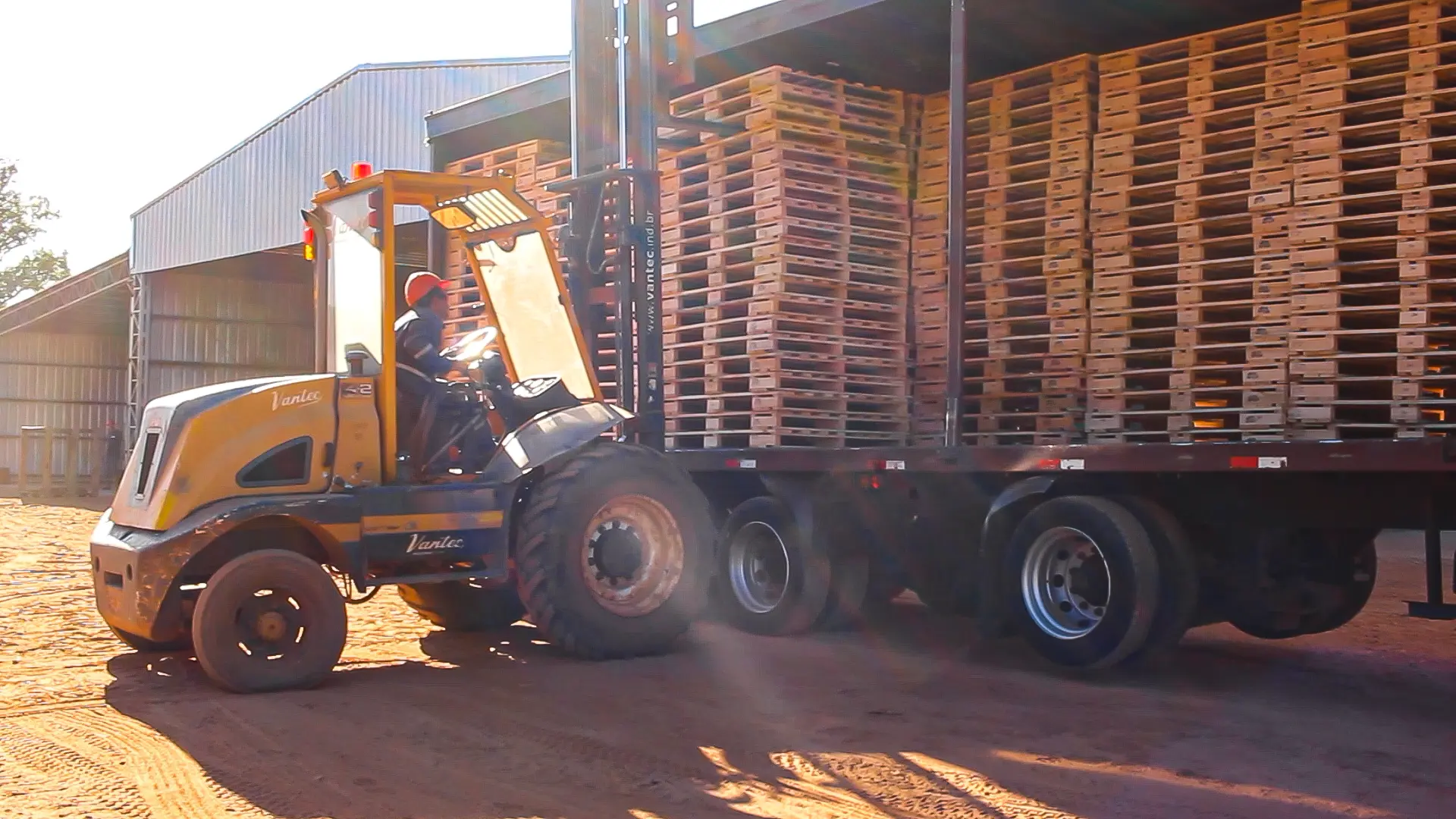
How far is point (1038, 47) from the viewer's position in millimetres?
9719

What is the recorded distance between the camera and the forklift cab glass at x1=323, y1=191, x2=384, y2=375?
24.0ft

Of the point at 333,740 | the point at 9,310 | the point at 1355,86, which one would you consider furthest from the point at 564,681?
the point at 9,310

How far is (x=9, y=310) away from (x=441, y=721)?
2955cm

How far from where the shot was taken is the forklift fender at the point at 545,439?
761 cm

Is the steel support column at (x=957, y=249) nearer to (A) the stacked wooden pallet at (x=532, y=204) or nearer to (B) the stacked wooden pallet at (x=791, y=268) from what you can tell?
(B) the stacked wooden pallet at (x=791, y=268)

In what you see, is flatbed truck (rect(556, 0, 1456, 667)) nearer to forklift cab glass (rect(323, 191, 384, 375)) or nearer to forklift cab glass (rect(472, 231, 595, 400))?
forklift cab glass (rect(472, 231, 595, 400))

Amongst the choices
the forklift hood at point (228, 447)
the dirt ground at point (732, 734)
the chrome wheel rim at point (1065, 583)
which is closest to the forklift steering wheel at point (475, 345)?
Answer: the forklift hood at point (228, 447)

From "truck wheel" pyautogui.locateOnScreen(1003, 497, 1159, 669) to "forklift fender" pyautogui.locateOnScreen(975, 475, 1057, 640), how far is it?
114mm

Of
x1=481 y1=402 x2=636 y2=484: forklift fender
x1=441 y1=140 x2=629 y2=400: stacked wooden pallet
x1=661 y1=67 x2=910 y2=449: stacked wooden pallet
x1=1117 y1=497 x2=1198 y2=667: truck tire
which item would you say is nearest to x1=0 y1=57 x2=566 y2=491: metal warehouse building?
x1=441 y1=140 x2=629 y2=400: stacked wooden pallet

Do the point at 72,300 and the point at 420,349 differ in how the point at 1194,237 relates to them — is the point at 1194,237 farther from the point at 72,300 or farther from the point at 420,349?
the point at 72,300

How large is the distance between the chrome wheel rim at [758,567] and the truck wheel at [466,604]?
1535mm

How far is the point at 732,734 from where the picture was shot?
605 cm

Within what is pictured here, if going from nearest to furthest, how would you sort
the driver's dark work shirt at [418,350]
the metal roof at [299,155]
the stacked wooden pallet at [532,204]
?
1. the driver's dark work shirt at [418,350]
2. the stacked wooden pallet at [532,204]
3. the metal roof at [299,155]

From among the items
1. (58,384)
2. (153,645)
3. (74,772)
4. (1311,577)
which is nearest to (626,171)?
(153,645)
